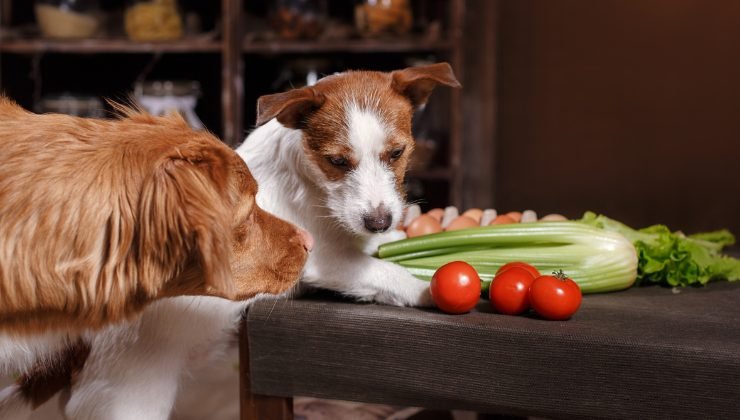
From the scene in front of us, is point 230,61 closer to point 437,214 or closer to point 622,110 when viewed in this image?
point 437,214

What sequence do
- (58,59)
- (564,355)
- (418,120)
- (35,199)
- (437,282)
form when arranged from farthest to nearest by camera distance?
(58,59), (418,120), (437,282), (564,355), (35,199)

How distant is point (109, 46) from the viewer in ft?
11.2

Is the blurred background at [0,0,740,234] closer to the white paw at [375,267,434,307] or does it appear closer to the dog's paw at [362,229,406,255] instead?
the dog's paw at [362,229,406,255]

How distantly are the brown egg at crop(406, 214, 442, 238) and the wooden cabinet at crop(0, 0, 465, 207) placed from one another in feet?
4.73

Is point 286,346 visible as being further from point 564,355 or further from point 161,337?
point 564,355

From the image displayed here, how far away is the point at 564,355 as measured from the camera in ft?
4.63

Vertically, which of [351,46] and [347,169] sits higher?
[351,46]

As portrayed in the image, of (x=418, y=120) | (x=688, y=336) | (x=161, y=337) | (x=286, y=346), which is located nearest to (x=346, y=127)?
(x=286, y=346)

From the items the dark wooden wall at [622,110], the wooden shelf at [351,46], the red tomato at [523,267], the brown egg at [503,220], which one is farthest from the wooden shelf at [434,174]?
the red tomato at [523,267]

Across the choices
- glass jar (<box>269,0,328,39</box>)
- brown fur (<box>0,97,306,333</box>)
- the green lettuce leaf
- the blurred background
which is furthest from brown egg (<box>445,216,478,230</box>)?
glass jar (<box>269,0,328,39</box>)

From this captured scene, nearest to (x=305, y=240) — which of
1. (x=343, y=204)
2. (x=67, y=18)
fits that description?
(x=343, y=204)

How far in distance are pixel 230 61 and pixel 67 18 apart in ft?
2.52

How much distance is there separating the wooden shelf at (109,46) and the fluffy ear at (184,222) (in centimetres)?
233

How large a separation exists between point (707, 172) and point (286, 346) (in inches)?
113
